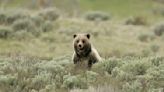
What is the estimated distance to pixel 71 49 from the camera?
24.9 metres

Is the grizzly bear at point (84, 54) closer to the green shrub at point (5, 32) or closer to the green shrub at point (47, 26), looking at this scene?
the green shrub at point (5, 32)

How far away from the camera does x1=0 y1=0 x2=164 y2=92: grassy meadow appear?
36.9ft

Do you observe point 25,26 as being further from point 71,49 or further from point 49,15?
point 49,15

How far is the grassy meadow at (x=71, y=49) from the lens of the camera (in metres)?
11.3

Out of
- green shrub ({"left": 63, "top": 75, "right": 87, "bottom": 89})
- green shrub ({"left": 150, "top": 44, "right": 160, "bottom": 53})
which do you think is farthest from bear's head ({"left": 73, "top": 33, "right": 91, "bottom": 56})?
green shrub ({"left": 150, "top": 44, "right": 160, "bottom": 53})

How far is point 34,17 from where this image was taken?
101 feet

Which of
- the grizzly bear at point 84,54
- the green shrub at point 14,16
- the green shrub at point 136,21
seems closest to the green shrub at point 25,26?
the green shrub at point 14,16

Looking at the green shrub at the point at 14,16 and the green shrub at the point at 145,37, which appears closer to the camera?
the green shrub at the point at 145,37

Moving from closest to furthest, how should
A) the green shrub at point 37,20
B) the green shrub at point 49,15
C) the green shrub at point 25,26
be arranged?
the green shrub at point 25,26 → the green shrub at point 37,20 → the green shrub at point 49,15

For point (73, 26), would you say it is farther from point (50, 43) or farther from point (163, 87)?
point (163, 87)

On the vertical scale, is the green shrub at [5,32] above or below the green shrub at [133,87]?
above

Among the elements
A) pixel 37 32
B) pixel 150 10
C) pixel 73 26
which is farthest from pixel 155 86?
pixel 150 10

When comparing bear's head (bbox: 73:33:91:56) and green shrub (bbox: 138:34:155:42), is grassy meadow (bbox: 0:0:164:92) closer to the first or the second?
green shrub (bbox: 138:34:155:42)

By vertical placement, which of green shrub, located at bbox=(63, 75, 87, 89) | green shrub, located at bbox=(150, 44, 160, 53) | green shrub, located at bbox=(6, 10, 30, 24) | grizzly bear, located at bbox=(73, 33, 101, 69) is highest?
green shrub, located at bbox=(6, 10, 30, 24)
